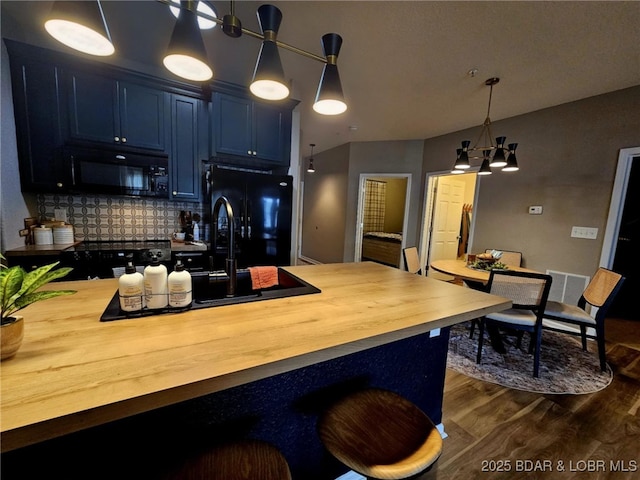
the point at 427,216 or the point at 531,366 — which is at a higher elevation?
the point at 427,216

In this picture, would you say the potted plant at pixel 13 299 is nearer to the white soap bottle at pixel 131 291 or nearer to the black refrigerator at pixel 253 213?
the white soap bottle at pixel 131 291

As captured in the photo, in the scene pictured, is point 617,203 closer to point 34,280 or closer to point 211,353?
point 211,353

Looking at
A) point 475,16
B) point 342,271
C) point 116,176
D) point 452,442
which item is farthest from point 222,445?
point 475,16

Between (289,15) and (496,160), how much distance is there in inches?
Answer: 91.3

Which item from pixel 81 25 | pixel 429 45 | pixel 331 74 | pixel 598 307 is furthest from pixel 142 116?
pixel 598 307

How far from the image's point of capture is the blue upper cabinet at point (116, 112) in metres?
2.35

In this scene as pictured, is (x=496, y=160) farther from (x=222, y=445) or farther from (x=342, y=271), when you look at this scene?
(x=222, y=445)

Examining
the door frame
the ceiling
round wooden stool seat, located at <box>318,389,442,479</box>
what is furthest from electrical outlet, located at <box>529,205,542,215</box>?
round wooden stool seat, located at <box>318,389,442,479</box>

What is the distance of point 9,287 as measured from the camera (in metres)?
0.61

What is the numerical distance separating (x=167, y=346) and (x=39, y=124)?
282 cm

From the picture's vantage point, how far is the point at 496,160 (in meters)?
2.70

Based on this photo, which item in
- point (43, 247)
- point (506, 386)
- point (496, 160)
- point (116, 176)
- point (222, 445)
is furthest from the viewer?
point (496, 160)

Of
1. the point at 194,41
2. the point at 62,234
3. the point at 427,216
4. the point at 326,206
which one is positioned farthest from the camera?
the point at 326,206

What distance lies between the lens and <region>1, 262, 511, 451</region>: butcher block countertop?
50 cm
